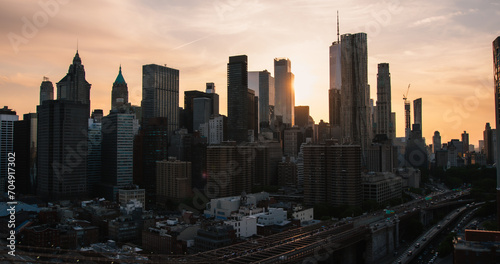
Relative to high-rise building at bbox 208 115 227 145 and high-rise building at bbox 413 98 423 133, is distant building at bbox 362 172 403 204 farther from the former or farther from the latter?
high-rise building at bbox 413 98 423 133

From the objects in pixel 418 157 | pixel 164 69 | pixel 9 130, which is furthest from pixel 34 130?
pixel 418 157

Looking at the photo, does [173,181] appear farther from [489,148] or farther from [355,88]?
[489,148]

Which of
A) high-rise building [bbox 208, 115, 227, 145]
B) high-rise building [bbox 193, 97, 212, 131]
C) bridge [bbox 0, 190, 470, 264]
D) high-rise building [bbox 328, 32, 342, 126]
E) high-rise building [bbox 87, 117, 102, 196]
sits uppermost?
high-rise building [bbox 328, 32, 342, 126]

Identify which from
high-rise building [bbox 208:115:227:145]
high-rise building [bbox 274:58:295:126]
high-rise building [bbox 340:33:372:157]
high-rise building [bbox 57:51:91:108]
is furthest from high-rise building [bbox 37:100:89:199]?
high-rise building [bbox 274:58:295:126]

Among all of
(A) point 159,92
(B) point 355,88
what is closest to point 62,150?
(A) point 159,92

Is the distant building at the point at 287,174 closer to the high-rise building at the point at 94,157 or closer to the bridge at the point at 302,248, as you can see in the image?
the high-rise building at the point at 94,157

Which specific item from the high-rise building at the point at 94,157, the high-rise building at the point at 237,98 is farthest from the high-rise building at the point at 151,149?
the high-rise building at the point at 237,98

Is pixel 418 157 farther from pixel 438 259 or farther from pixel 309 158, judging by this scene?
pixel 438 259
